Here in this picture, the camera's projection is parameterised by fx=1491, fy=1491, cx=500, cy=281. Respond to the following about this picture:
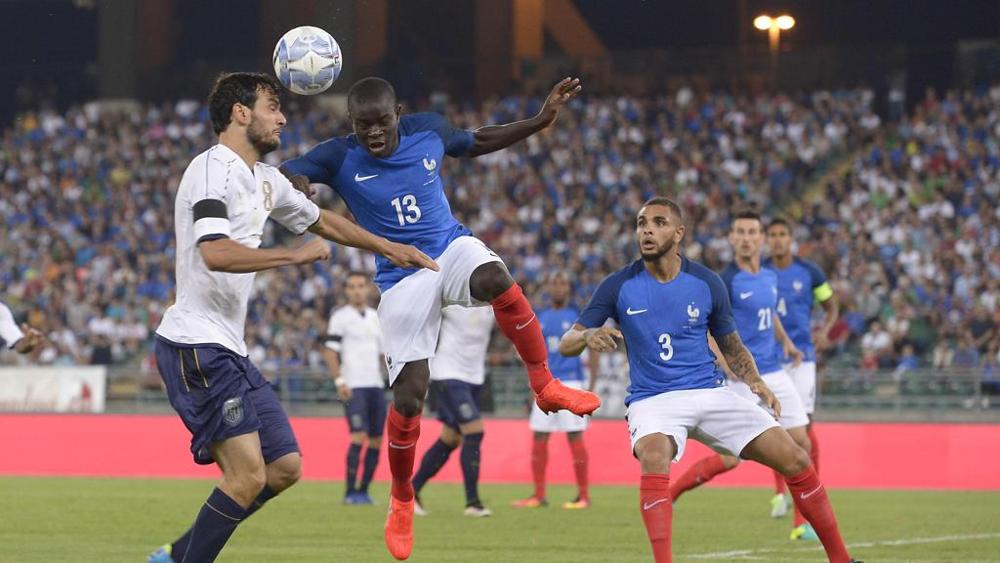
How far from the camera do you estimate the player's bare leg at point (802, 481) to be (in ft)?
27.3

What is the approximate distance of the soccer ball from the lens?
8648mm

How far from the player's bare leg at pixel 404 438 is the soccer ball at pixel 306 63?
181 cm

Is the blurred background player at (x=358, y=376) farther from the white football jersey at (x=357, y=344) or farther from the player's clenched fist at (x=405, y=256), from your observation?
the player's clenched fist at (x=405, y=256)

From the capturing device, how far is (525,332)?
8.92m

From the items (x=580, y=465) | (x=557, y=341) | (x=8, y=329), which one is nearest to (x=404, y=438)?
(x=8, y=329)

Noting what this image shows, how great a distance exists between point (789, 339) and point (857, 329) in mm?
11010

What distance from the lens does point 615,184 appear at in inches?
1188

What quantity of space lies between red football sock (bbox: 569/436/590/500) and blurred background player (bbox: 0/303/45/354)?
612 cm

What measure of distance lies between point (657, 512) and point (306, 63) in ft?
10.7

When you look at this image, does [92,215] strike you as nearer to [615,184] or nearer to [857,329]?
[615,184]

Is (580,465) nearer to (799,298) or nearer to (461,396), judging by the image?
(461,396)

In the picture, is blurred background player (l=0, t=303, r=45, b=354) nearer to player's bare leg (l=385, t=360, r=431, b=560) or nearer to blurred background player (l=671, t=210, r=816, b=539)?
player's bare leg (l=385, t=360, r=431, b=560)

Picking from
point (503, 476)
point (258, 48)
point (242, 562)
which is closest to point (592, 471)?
point (503, 476)

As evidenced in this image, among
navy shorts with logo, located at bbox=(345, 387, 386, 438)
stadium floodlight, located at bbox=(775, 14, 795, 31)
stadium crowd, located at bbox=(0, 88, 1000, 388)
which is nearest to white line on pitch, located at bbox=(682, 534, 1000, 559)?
navy shorts with logo, located at bbox=(345, 387, 386, 438)
